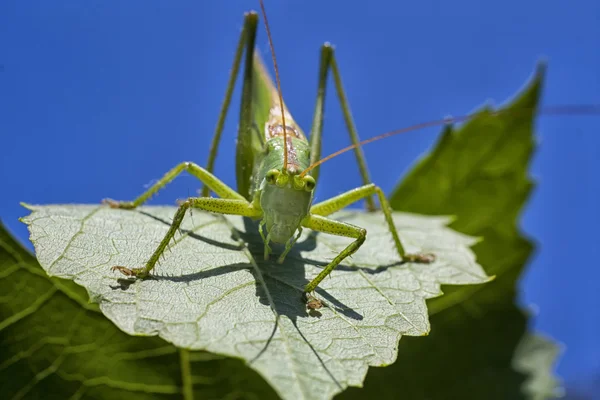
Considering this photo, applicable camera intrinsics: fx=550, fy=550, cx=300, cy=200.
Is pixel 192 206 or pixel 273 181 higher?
pixel 273 181

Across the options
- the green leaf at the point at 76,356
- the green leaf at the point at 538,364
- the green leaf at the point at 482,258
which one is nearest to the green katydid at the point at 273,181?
the green leaf at the point at 76,356

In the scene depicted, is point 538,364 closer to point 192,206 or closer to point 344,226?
point 344,226

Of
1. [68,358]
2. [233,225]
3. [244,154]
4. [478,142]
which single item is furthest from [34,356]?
[478,142]

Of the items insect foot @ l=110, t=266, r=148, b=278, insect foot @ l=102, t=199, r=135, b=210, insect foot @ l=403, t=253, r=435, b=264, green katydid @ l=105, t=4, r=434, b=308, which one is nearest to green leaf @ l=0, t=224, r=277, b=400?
insect foot @ l=110, t=266, r=148, b=278

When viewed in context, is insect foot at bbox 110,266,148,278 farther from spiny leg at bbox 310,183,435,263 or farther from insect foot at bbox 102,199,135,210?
spiny leg at bbox 310,183,435,263

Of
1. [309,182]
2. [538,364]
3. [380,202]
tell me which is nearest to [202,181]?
[309,182]

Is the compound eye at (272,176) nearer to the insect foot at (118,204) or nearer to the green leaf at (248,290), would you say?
the green leaf at (248,290)
